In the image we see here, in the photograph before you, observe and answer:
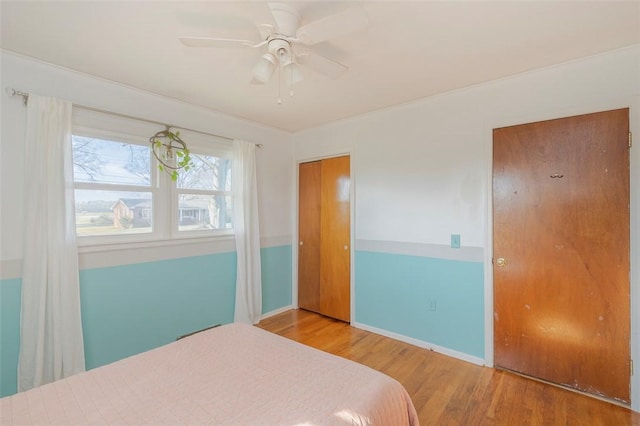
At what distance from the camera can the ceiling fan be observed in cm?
123

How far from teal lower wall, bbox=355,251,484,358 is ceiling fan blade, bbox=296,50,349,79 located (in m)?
1.93

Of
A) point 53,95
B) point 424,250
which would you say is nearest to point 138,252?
point 53,95

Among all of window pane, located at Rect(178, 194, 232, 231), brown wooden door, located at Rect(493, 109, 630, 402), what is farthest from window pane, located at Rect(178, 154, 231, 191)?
brown wooden door, located at Rect(493, 109, 630, 402)

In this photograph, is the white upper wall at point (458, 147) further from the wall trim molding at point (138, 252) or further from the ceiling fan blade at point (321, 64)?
the wall trim molding at point (138, 252)

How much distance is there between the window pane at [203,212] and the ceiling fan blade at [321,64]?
195 cm

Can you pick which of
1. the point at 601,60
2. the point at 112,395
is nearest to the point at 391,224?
the point at 601,60

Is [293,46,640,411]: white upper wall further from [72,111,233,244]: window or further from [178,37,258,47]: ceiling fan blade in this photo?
[178,37,258,47]: ceiling fan blade

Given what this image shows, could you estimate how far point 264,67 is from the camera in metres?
1.66

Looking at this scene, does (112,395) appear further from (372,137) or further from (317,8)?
(372,137)

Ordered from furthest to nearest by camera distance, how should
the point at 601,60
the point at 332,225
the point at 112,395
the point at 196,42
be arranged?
the point at 332,225 → the point at 601,60 → the point at 196,42 → the point at 112,395

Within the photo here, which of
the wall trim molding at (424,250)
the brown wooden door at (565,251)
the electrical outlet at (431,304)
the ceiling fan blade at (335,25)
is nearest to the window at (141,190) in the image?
the wall trim molding at (424,250)

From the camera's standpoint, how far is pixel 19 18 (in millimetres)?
1562

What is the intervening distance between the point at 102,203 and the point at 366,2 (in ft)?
8.22

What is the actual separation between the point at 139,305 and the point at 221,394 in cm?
176
